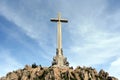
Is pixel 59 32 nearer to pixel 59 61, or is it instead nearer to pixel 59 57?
pixel 59 57

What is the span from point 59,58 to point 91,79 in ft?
38.8

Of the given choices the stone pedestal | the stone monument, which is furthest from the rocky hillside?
the stone monument

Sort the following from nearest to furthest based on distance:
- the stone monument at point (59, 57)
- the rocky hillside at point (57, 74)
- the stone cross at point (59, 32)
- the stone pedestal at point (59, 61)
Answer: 1. the rocky hillside at point (57, 74)
2. the stone pedestal at point (59, 61)
3. the stone monument at point (59, 57)
4. the stone cross at point (59, 32)

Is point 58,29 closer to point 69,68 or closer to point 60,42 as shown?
point 60,42

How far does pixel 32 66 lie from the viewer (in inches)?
3529

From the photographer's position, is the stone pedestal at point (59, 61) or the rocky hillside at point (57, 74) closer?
the rocky hillside at point (57, 74)

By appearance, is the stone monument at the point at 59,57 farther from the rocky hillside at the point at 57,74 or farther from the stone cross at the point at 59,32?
the rocky hillside at the point at 57,74

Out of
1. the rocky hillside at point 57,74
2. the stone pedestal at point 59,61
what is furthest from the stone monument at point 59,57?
the rocky hillside at point 57,74

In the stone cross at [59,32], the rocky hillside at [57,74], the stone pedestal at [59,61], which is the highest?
the stone cross at [59,32]

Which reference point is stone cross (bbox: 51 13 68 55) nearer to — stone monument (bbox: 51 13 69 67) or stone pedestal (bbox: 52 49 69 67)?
stone monument (bbox: 51 13 69 67)

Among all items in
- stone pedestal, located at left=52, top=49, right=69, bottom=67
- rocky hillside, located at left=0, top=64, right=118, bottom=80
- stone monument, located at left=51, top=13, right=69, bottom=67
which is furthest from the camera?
stone monument, located at left=51, top=13, right=69, bottom=67

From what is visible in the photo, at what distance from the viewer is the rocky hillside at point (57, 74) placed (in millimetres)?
79312

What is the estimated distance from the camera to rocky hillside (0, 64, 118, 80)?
7931 centimetres

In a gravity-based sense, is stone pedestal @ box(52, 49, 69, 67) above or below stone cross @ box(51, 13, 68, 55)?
below
